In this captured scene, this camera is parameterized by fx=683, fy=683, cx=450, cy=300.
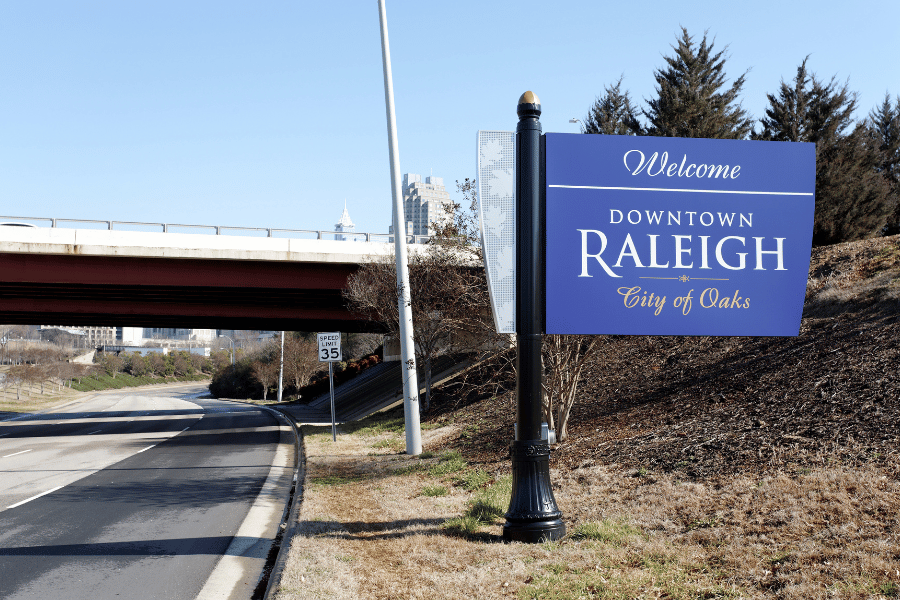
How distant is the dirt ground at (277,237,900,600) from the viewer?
201 inches

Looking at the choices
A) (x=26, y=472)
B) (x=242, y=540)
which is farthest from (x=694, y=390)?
(x=26, y=472)

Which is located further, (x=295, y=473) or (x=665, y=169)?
(x=295, y=473)

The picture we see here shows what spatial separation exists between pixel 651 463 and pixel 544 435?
8.22 ft


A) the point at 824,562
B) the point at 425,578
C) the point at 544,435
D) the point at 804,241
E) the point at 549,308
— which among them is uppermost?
the point at 804,241

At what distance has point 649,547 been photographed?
5.82 meters

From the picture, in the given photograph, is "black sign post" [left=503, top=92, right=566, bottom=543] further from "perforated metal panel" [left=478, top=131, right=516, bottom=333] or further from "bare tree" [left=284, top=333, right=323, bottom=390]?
"bare tree" [left=284, top=333, right=323, bottom=390]

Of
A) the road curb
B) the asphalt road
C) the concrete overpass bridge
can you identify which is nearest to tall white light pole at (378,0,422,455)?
the road curb

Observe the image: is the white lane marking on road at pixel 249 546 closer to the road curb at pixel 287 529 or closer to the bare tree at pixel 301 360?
the road curb at pixel 287 529

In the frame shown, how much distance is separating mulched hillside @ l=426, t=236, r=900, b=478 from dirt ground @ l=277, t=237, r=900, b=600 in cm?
4

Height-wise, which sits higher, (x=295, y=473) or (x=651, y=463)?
(x=651, y=463)

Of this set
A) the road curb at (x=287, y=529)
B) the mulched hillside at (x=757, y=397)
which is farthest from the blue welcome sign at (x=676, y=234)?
the road curb at (x=287, y=529)

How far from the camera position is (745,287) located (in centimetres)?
693

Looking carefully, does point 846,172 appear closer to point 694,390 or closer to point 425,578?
point 694,390

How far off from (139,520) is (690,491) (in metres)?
6.95
